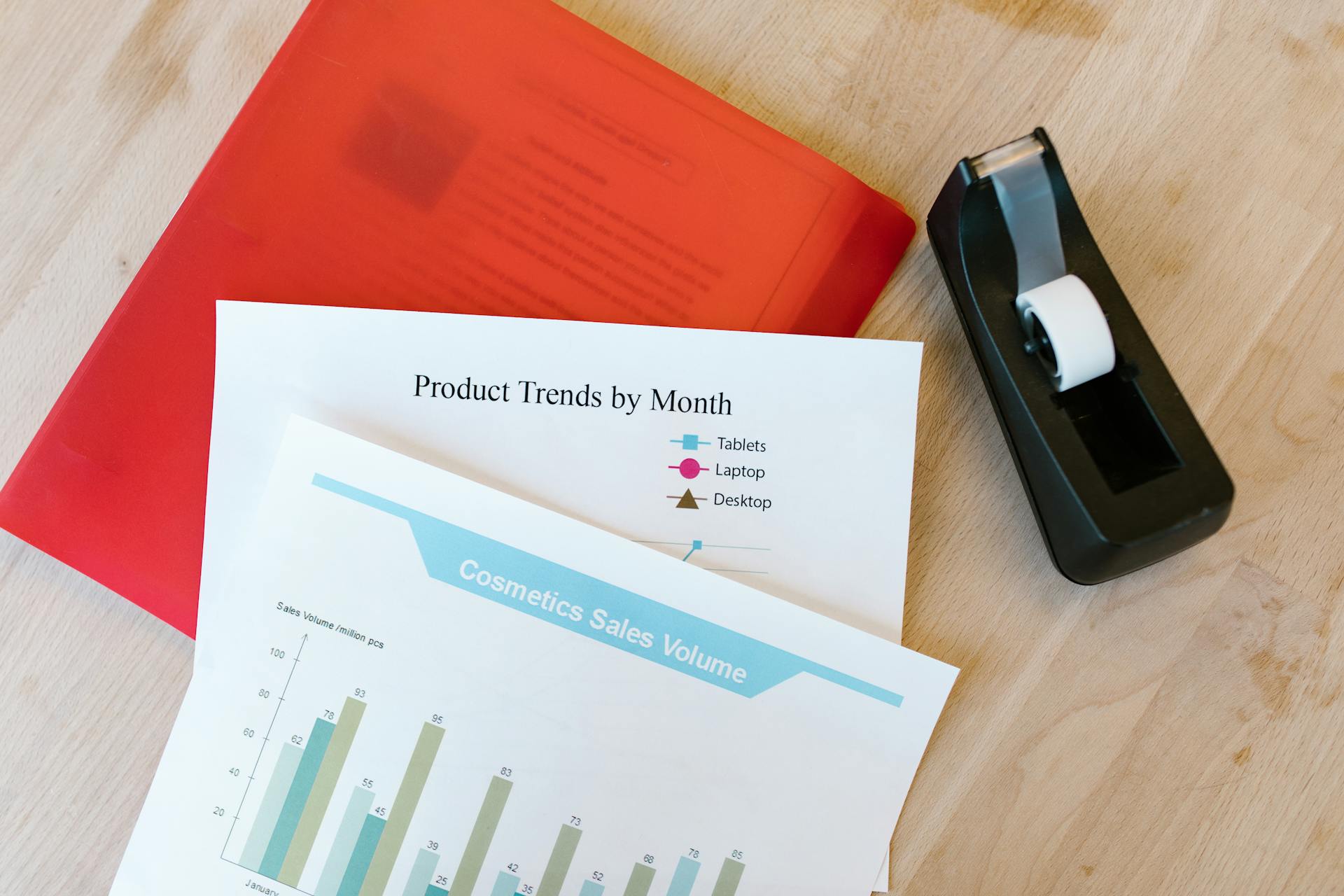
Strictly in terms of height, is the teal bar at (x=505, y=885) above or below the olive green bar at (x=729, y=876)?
below

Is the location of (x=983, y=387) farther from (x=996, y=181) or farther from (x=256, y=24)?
(x=256, y=24)

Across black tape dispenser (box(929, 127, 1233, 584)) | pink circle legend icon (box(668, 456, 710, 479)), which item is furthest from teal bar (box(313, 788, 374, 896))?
black tape dispenser (box(929, 127, 1233, 584))

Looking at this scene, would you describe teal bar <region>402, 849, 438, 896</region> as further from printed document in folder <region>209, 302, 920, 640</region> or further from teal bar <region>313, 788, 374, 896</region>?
printed document in folder <region>209, 302, 920, 640</region>

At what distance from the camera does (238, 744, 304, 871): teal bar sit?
46cm

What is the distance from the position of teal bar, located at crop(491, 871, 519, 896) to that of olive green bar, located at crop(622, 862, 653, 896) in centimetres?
6

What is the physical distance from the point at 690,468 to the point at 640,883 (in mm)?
213

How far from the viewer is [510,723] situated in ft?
1.51

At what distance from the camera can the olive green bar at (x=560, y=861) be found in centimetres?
45

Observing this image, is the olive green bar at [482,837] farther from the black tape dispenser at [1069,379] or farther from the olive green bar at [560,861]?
the black tape dispenser at [1069,379]

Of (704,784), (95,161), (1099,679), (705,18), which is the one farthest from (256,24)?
(1099,679)

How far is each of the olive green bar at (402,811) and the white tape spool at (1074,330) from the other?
359 millimetres

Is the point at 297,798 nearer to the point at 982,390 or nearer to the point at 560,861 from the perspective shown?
the point at 560,861

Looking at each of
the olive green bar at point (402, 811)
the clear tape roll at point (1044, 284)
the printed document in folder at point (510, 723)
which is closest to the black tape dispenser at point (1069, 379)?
the clear tape roll at point (1044, 284)

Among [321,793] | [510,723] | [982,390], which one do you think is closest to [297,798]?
[321,793]
